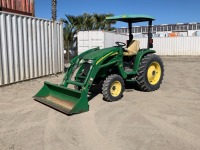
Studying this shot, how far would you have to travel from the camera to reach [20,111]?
5941mm

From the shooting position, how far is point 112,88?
22.0 feet

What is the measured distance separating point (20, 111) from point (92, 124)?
185cm

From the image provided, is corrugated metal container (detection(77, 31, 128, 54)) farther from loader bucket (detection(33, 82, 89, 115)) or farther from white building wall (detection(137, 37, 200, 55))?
white building wall (detection(137, 37, 200, 55))

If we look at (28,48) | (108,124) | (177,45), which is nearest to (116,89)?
(108,124)

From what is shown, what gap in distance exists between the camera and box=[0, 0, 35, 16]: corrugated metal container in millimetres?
11258

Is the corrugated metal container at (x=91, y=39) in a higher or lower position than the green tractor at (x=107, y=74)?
higher

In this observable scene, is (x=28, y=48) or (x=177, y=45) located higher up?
(x=177, y=45)

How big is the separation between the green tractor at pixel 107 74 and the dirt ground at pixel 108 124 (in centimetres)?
27

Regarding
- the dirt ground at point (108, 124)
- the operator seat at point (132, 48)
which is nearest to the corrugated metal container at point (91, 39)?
the operator seat at point (132, 48)

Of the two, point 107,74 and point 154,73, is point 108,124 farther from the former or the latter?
point 154,73

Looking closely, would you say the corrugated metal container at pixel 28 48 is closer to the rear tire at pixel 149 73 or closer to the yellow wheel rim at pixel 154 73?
the rear tire at pixel 149 73

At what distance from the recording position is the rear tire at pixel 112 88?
6.47 m

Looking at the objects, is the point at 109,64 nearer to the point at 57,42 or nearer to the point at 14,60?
the point at 14,60

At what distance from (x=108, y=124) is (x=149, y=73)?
3.39 meters
